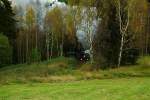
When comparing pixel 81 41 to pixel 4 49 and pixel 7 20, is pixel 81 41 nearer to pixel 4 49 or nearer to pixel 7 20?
pixel 4 49

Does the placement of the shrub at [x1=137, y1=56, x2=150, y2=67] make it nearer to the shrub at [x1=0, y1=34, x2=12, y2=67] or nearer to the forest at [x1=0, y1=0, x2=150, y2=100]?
the forest at [x1=0, y1=0, x2=150, y2=100]

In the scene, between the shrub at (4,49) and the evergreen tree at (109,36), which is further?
the shrub at (4,49)

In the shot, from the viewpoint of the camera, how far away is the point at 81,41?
62.1 meters

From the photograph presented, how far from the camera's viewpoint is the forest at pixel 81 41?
107 ft

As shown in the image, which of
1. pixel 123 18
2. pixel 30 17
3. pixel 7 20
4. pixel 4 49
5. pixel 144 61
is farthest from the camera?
pixel 30 17

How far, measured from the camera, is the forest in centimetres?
3276

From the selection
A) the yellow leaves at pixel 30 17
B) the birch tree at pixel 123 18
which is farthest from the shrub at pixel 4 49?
the birch tree at pixel 123 18

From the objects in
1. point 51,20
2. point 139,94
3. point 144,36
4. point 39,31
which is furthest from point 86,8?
point 139,94

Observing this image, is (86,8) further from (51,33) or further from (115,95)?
(115,95)

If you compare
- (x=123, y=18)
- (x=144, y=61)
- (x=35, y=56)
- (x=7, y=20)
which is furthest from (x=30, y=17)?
(x=144, y=61)

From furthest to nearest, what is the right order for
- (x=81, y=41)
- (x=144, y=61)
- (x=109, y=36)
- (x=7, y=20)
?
1. (x=7, y=20)
2. (x=81, y=41)
3. (x=109, y=36)
4. (x=144, y=61)

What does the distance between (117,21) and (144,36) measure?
19.4 feet

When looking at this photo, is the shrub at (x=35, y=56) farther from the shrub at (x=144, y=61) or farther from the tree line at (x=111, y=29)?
the shrub at (x=144, y=61)

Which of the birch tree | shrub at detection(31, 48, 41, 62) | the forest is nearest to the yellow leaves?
the forest
